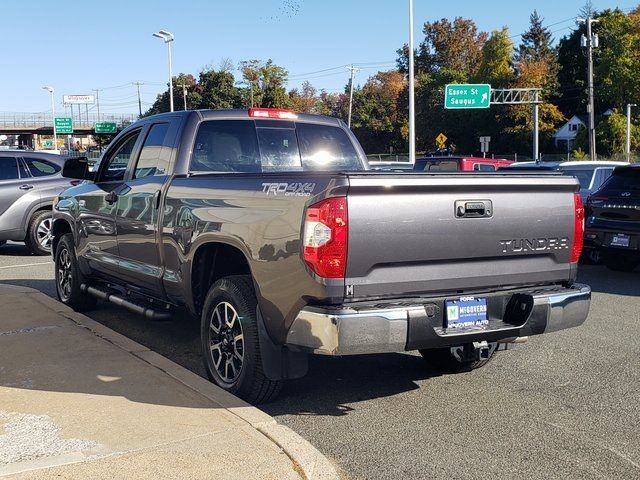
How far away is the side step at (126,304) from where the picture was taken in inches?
241

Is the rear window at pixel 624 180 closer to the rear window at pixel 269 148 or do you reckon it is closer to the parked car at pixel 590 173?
the parked car at pixel 590 173

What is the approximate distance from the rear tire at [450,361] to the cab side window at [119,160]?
3.35 meters

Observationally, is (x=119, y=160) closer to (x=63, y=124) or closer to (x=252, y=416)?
(x=252, y=416)

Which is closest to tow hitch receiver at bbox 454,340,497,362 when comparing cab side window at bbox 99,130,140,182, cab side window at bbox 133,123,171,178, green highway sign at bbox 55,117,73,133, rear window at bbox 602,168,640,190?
cab side window at bbox 133,123,171,178

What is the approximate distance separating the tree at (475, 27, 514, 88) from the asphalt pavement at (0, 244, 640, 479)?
230 ft

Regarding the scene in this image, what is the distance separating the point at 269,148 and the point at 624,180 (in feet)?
22.8

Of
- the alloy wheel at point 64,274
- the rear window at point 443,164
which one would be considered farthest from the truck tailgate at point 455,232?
the rear window at point 443,164

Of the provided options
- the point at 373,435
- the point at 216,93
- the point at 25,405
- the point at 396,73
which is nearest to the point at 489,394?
the point at 373,435

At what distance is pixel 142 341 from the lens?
704 cm

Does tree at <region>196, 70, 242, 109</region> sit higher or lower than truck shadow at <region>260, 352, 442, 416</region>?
higher

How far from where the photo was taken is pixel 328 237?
414 centimetres

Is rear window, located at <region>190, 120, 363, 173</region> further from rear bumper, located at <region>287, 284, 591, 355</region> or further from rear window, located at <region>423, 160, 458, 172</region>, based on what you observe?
rear window, located at <region>423, 160, 458, 172</region>

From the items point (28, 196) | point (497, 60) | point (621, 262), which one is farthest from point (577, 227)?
point (497, 60)

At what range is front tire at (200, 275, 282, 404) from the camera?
481 cm
